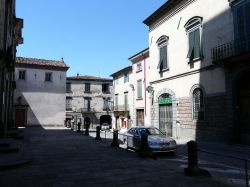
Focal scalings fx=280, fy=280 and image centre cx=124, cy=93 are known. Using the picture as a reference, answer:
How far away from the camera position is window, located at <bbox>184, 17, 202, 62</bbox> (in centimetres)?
1850

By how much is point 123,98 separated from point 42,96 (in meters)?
12.0

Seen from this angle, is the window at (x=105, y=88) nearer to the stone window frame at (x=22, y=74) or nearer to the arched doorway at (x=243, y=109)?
the stone window frame at (x=22, y=74)

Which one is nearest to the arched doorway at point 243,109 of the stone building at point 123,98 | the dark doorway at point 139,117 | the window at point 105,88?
the dark doorway at point 139,117

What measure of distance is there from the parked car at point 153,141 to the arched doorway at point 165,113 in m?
7.64

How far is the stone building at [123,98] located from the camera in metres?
38.6

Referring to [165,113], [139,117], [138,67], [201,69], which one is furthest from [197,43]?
[138,67]

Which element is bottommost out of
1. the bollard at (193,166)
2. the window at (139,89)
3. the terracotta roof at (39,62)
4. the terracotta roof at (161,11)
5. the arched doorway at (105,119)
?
the bollard at (193,166)

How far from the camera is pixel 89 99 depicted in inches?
2156

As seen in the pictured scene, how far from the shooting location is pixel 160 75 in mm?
23344

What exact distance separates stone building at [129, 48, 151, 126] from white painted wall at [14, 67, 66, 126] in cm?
1281

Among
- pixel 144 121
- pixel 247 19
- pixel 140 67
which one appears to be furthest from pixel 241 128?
pixel 140 67

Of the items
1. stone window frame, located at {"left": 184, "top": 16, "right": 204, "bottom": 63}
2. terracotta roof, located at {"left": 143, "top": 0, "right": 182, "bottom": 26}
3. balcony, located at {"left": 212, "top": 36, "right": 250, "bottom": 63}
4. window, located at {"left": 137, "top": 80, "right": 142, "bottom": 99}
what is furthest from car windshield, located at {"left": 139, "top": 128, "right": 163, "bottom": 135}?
window, located at {"left": 137, "top": 80, "right": 142, "bottom": 99}

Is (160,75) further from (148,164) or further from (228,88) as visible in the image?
(148,164)

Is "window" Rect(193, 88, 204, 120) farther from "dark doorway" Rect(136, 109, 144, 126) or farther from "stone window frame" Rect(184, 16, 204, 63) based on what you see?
"dark doorway" Rect(136, 109, 144, 126)
